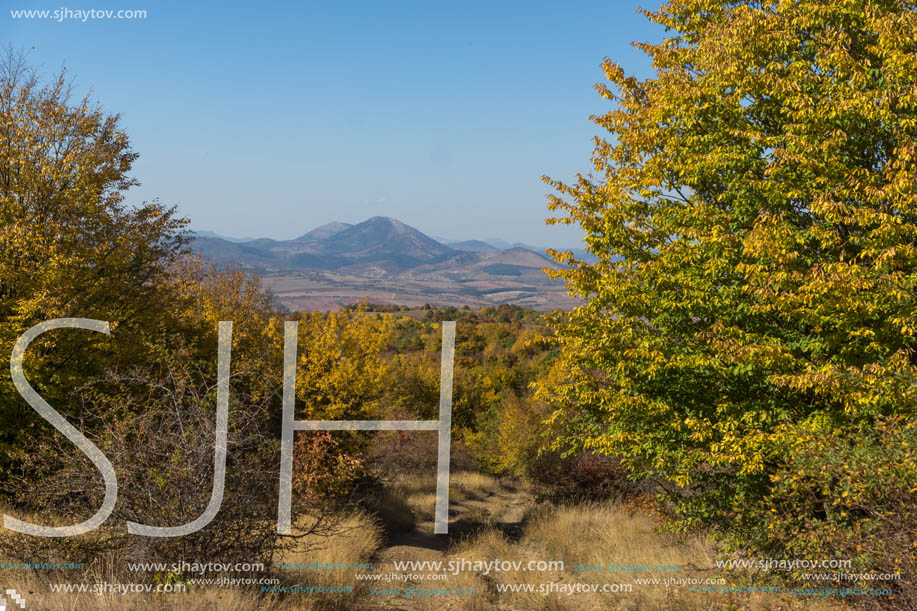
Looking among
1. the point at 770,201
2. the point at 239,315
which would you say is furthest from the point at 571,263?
the point at 239,315

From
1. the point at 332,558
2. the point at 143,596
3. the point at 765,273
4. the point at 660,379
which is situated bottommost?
the point at 332,558

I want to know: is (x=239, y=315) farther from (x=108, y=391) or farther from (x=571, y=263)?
(x=571, y=263)

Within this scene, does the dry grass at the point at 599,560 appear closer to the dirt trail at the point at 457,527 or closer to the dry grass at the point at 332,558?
the dirt trail at the point at 457,527

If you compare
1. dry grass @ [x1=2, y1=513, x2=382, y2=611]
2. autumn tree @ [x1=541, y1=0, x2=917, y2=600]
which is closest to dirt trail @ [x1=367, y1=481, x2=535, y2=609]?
dry grass @ [x1=2, y1=513, x2=382, y2=611]

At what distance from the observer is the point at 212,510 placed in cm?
661

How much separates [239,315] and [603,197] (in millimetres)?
18377

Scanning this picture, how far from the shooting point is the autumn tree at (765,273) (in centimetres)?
683

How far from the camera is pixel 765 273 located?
7.43m

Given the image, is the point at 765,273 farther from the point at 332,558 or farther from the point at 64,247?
the point at 64,247

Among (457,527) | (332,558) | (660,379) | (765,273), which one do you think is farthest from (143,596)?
(457,527)

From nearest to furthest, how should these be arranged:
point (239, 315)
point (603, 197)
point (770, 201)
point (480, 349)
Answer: point (770, 201) → point (603, 197) → point (239, 315) → point (480, 349)

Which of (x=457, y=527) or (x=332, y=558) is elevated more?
(x=332, y=558)

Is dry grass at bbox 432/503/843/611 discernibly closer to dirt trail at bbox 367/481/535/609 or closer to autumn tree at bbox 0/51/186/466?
dirt trail at bbox 367/481/535/609

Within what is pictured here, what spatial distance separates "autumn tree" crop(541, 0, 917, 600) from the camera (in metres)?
6.83
